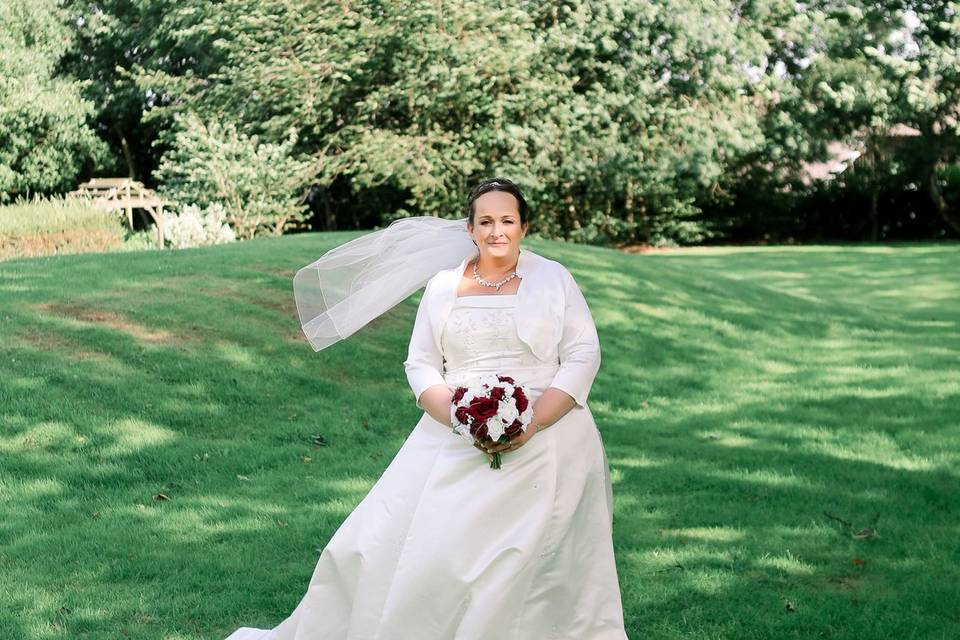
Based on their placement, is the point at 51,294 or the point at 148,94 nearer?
the point at 51,294

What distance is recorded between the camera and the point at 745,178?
3334 cm

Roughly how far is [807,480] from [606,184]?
21.8 meters

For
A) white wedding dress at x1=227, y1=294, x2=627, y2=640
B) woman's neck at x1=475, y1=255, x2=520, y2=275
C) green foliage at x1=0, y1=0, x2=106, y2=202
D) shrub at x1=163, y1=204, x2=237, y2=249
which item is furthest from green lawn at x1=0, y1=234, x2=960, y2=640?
green foliage at x1=0, y1=0, x2=106, y2=202

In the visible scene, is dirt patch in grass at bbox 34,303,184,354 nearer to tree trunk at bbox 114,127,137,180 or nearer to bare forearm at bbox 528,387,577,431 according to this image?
bare forearm at bbox 528,387,577,431

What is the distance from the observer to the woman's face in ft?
13.8

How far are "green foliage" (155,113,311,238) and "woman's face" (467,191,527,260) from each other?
A: 19.1 m

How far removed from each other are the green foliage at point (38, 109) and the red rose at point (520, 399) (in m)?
27.7

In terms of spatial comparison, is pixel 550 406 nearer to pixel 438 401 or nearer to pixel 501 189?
pixel 438 401

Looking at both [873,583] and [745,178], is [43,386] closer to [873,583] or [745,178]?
[873,583]

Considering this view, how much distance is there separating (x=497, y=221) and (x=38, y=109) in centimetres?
2838

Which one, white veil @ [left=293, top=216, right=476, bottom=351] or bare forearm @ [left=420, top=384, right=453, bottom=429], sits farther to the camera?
white veil @ [left=293, top=216, right=476, bottom=351]

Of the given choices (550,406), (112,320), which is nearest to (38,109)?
(112,320)

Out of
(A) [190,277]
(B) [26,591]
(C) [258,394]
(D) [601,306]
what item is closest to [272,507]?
(B) [26,591]

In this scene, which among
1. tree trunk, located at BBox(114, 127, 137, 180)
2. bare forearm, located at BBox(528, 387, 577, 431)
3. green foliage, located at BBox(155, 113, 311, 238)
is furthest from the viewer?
tree trunk, located at BBox(114, 127, 137, 180)
